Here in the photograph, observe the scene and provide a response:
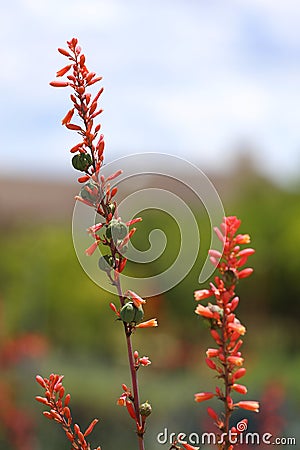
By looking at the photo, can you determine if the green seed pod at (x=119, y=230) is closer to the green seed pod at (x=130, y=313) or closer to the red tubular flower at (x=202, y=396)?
the green seed pod at (x=130, y=313)

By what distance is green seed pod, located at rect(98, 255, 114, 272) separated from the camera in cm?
91

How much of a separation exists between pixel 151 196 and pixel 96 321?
12337mm

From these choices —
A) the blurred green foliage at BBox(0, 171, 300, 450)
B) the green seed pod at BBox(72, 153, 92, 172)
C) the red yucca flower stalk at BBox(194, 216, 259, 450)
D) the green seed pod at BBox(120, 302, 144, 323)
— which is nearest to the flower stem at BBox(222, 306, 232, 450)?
the red yucca flower stalk at BBox(194, 216, 259, 450)

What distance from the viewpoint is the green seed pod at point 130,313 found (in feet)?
2.89

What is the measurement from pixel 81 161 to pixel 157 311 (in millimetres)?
13339

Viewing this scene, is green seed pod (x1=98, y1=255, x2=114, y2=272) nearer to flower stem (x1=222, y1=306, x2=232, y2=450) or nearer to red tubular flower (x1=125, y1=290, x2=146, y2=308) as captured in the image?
red tubular flower (x1=125, y1=290, x2=146, y2=308)

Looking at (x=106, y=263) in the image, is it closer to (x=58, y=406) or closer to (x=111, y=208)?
(x=111, y=208)

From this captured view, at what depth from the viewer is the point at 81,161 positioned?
35.5 inches

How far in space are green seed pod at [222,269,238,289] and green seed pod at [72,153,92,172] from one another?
205 millimetres

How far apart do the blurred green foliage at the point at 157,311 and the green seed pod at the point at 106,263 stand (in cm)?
704

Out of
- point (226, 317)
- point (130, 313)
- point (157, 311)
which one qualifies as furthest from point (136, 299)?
point (157, 311)

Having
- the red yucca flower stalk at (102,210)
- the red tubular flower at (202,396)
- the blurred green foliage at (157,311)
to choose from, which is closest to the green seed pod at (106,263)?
the red yucca flower stalk at (102,210)

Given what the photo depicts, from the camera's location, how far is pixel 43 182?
113ft

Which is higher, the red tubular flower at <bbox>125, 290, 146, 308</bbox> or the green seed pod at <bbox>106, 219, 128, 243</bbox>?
the green seed pod at <bbox>106, 219, 128, 243</bbox>
